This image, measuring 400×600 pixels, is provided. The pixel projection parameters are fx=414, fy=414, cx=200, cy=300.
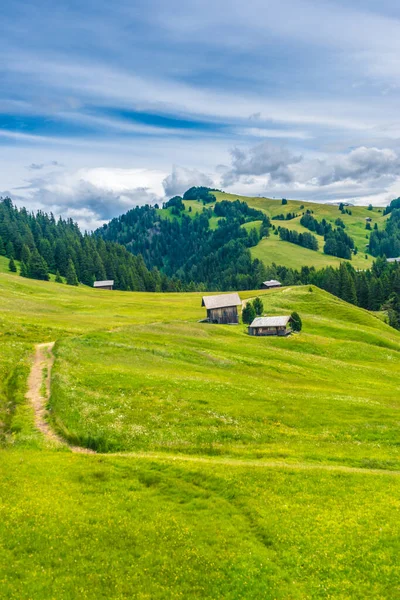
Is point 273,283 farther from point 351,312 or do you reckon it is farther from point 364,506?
point 364,506

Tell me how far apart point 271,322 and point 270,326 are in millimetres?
1080

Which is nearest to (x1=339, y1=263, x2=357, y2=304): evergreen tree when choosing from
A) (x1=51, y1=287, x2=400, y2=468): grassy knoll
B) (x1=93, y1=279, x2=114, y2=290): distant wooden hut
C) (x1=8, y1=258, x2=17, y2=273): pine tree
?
(x1=93, y1=279, x2=114, y2=290): distant wooden hut

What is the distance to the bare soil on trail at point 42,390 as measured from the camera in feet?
99.1

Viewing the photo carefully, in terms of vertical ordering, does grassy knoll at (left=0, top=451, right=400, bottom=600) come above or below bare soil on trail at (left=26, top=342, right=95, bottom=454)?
below

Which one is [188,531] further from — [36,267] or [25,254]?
[25,254]

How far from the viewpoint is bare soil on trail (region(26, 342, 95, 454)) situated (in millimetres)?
30219

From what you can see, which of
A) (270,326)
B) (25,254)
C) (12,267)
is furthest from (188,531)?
(25,254)

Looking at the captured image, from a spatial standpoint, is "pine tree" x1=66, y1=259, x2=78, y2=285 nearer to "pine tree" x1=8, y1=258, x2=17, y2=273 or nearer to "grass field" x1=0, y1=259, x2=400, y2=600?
"pine tree" x1=8, y1=258, x2=17, y2=273

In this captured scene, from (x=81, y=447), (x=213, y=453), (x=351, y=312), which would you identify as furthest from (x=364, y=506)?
(x=351, y=312)

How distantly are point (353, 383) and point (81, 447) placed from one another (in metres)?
45.2

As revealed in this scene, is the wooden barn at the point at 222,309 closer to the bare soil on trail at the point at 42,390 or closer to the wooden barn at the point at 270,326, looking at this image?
the wooden barn at the point at 270,326

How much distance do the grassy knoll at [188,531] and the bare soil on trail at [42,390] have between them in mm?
2772

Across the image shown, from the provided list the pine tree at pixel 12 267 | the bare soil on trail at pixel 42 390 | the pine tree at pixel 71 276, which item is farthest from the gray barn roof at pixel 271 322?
the pine tree at pixel 12 267

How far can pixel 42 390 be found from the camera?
1560 inches
